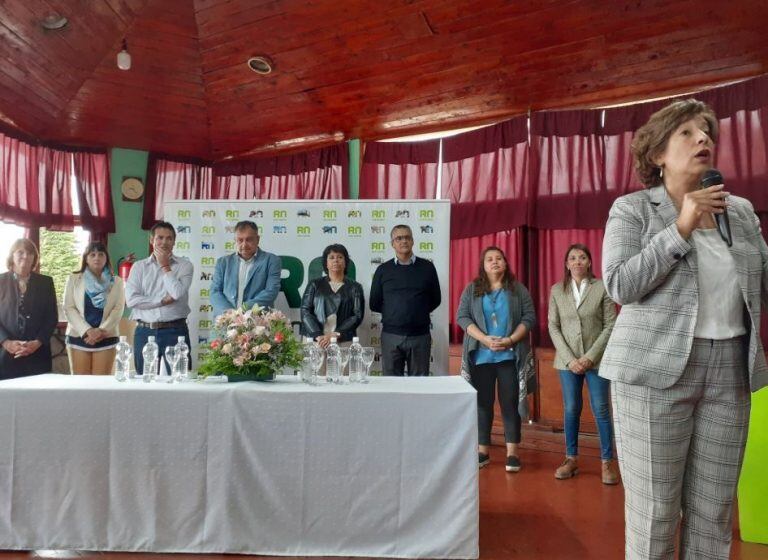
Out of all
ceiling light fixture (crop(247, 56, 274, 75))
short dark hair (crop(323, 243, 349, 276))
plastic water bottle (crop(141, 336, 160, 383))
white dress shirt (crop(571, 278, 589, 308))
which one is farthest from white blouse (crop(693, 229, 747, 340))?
ceiling light fixture (crop(247, 56, 274, 75))

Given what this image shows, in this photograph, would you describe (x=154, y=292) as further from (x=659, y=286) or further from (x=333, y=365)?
(x=659, y=286)

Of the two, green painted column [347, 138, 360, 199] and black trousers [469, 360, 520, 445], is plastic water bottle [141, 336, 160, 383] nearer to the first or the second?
black trousers [469, 360, 520, 445]

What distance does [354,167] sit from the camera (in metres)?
5.68

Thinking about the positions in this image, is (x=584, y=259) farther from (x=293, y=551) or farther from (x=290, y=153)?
(x=290, y=153)

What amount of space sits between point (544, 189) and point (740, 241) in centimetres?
353

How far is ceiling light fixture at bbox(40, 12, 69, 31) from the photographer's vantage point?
4.29 meters

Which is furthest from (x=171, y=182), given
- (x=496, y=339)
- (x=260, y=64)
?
(x=496, y=339)

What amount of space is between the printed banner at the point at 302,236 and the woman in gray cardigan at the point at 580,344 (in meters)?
0.89

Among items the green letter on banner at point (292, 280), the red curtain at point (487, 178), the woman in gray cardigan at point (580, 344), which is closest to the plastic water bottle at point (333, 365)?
the woman in gray cardigan at point (580, 344)

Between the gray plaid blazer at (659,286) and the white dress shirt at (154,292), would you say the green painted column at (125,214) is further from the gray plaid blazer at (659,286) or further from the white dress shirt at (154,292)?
the gray plaid blazer at (659,286)

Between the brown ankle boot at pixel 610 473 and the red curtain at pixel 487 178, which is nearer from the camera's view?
the brown ankle boot at pixel 610 473

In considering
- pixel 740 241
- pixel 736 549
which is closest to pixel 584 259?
pixel 736 549

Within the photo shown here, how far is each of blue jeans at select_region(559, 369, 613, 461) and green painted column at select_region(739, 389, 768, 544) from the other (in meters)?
0.98

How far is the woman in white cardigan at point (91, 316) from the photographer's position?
3.91m
